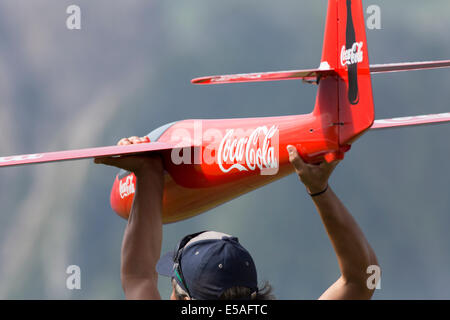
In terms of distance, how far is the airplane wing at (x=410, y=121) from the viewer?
3.82m

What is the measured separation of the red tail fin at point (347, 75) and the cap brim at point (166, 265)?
1.38 metres

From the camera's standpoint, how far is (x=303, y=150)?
133 inches

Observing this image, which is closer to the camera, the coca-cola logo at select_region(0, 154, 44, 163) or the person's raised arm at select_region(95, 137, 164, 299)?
the person's raised arm at select_region(95, 137, 164, 299)

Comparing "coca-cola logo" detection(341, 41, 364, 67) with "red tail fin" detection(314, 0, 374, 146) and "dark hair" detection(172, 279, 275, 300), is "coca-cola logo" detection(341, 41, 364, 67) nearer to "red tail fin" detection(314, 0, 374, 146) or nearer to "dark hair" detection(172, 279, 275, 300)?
"red tail fin" detection(314, 0, 374, 146)

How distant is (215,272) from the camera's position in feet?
6.63

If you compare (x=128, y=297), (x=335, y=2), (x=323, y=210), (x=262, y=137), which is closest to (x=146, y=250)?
(x=128, y=297)

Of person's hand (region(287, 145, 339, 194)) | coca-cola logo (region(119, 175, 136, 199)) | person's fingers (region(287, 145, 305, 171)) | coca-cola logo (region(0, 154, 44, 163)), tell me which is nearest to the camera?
person's hand (region(287, 145, 339, 194))

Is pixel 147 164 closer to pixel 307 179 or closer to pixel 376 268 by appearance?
pixel 307 179

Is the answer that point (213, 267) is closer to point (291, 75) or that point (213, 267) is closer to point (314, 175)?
point (314, 175)

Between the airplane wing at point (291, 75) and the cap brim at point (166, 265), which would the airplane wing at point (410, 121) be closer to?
the airplane wing at point (291, 75)

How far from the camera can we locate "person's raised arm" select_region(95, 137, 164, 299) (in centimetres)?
245

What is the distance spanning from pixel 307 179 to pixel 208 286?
1.02m

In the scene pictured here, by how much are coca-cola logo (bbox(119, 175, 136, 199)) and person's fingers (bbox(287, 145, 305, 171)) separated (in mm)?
1892

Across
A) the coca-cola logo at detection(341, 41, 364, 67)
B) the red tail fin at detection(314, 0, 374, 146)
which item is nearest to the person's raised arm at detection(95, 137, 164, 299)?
the red tail fin at detection(314, 0, 374, 146)
